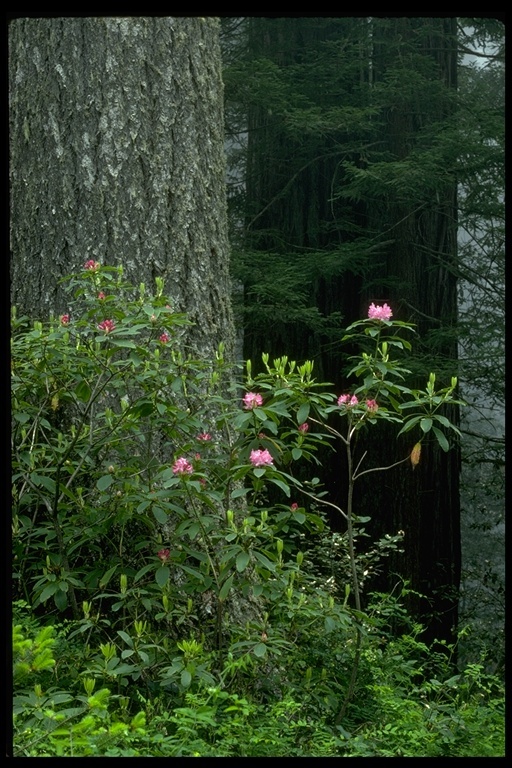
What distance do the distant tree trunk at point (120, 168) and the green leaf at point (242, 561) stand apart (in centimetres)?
142

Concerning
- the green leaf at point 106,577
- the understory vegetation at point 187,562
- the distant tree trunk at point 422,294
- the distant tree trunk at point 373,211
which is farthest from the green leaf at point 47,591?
the distant tree trunk at point 422,294

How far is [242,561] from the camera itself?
2793mm

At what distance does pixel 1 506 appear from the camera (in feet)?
4.55

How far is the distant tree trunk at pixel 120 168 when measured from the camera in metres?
4.03

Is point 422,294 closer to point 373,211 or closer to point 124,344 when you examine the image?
point 373,211

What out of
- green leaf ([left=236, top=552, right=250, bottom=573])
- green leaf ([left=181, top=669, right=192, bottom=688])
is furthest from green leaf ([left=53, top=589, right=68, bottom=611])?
green leaf ([left=236, top=552, right=250, bottom=573])

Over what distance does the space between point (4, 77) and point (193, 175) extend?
2774mm

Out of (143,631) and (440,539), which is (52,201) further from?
(440,539)

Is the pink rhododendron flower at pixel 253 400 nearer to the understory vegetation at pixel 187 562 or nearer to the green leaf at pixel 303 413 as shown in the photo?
the understory vegetation at pixel 187 562

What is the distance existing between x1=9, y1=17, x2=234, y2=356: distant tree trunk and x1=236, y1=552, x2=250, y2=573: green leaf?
4.65 ft

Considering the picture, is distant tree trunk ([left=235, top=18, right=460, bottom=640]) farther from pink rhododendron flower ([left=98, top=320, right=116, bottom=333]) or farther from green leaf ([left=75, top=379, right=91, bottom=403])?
pink rhododendron flower ([left=98, top=320, right=116, bottom=333])

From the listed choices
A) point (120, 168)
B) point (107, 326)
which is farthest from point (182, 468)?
point (120, 168)

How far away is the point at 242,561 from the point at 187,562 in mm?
924
